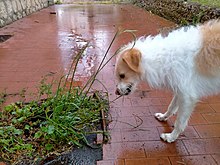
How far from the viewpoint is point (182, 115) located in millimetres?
2326

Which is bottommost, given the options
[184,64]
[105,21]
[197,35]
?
[105,21]

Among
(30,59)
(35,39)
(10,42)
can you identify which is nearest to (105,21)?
(35,39)

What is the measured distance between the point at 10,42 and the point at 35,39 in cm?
58

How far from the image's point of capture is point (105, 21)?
805cm

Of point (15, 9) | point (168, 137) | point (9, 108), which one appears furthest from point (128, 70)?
point (15, 9)

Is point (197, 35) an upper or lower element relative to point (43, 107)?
upper

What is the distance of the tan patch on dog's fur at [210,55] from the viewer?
6.88ft

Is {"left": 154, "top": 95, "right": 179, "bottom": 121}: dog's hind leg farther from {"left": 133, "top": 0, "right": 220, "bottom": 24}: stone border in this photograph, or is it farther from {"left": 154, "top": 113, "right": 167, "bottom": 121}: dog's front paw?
{"left": 133, "top": 0, "right": 220, "bottom": 24}: stone border

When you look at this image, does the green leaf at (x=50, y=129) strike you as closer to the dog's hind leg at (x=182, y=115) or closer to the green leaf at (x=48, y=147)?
the green leaf at (x=48, y=147)

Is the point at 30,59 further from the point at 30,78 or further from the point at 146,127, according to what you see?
the point at 146,127

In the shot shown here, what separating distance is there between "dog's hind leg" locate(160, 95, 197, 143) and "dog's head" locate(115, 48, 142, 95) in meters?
0.45

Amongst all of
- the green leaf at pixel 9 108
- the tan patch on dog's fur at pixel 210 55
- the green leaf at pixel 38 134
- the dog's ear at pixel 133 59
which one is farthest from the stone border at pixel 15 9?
the tan patch on dog's fur at pixel 210 55

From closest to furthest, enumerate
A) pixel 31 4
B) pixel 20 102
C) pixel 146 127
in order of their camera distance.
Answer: pixel 146 127 < pixel 20 102 < pixel 31 4

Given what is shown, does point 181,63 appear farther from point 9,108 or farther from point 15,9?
point 15,9
